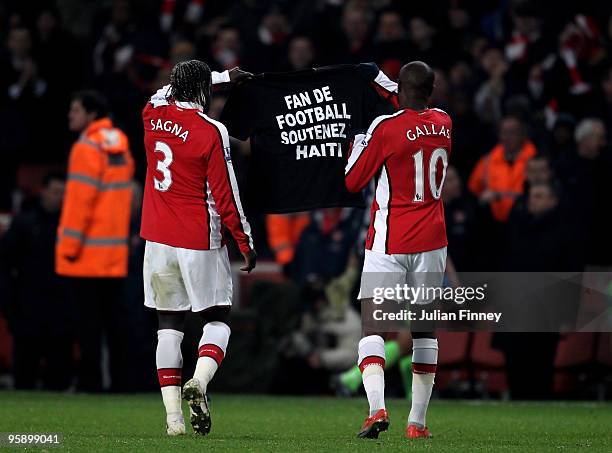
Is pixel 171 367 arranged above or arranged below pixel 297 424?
above

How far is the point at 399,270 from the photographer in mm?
9586

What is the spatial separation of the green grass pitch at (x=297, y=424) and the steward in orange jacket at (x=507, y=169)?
2328 millimetres

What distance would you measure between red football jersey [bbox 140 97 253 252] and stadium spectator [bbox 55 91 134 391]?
4669 mm

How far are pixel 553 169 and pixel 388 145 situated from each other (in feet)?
21.2

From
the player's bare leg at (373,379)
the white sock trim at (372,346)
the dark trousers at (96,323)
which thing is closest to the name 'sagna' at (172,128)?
the player's bare leg at (373,379)

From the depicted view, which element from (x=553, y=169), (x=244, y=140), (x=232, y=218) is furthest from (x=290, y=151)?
(x=553, y=169)

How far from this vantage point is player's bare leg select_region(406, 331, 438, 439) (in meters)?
9.67

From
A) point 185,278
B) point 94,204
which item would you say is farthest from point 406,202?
point 94,204

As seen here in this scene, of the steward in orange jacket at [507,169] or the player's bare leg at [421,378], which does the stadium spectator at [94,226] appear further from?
the player's bare leg at [421,378]

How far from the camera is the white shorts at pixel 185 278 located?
9.64m

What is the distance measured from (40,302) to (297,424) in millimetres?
5151

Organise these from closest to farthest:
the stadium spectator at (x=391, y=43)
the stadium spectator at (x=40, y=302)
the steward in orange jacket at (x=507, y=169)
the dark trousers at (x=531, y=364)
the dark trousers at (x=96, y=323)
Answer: the dark trousers at (x=96, y=323) < the dark trousers at (x=531, y=364) < the stadium spectator at (x=40, y=302) < the steward in orange jacket at (x=507, y=169) < the stadium spectator at (x=391, y=43)

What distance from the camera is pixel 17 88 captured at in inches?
749

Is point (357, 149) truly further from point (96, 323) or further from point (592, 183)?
point (592, 183)
